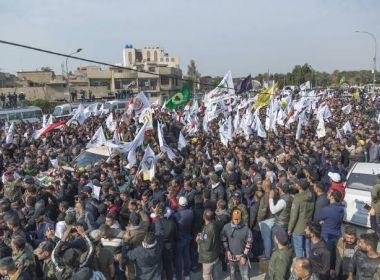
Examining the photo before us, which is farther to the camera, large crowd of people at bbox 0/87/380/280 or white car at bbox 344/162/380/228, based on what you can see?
white car at bbox 344/162/380/228

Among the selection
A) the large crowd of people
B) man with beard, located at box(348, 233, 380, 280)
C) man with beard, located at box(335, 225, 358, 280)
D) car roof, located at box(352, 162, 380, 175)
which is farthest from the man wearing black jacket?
car roof, located at box(352, 162, 380, 175)

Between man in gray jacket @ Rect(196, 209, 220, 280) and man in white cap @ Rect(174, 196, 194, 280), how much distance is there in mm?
438

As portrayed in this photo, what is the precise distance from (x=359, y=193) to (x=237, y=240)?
3.49 meters

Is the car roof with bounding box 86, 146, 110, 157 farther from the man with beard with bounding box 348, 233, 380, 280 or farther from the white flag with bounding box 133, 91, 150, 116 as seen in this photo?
the man with beard with bounding box 348, 233, 380, 280

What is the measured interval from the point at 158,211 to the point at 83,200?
6.01ft

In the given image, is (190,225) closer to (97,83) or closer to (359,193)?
(359,193)

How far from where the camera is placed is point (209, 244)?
610 cm

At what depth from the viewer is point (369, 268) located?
447 cm

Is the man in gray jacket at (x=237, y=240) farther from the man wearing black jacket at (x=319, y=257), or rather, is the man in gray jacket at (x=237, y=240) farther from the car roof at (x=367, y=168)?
the car roof at (x=367, y=168)

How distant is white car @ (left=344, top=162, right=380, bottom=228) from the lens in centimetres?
809

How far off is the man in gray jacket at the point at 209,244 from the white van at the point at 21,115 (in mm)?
24659

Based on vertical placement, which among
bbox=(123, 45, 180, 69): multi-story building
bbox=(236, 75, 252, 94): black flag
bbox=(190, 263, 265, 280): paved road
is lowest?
bbox=(190, 263, 265, 280): paved road

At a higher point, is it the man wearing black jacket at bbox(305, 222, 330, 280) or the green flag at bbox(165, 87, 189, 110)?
the green flag at bbox(165, 87, 189, 110)

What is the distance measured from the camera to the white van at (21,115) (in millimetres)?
28266
